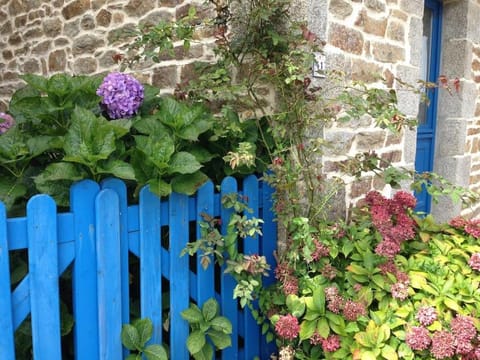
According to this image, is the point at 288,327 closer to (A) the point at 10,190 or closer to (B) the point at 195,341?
(B) the point at 195,341

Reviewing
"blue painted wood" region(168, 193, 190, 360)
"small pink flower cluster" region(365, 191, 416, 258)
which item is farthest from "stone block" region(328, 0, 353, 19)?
"blue painted wood" region(168, 193, 190, 360)

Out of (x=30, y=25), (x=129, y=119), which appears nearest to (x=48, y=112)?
(x=129, y=119)

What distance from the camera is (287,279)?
232 centimetres

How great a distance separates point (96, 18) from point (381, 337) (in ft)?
11.3

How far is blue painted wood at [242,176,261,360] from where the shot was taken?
246 centimetres

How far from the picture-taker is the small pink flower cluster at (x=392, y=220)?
222 cm

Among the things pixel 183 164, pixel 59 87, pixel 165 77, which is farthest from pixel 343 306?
pixel 165 77

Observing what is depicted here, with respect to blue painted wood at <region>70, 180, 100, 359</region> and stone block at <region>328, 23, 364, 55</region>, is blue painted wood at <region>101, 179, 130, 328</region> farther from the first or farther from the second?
stone block at <region>328, 23, 364, 55</region>

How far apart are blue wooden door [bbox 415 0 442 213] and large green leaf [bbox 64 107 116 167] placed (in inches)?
136

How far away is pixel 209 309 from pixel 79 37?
3083 mm

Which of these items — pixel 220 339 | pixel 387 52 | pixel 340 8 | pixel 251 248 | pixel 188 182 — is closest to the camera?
pixel 188 182

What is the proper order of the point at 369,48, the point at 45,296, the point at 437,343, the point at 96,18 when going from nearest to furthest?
1. the point at 45,296
2. the point at 437,343
3. the point at 369,48
4. the point at 96,18

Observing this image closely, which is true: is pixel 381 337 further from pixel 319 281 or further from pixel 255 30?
pixel 255 30

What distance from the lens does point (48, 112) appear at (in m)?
2.06
